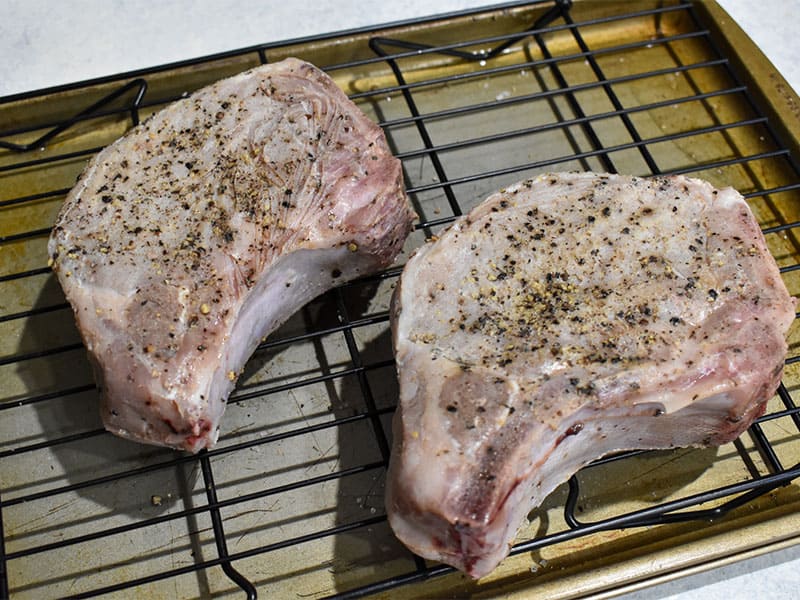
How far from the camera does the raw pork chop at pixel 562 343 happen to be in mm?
2141

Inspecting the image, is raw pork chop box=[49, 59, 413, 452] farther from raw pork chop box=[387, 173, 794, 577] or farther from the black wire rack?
raw pork chop box=[387, 173, 794, 577]

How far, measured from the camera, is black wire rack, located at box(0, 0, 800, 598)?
97.0 inches

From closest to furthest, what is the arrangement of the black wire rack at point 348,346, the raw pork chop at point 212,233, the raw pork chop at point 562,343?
1. the raw pork chop at point 562,343
2. the raw pork chop at point 212,233
3. the black wire rack at point 348,346

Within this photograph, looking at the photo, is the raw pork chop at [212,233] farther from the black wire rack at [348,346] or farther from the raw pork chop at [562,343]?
the raw pork chop at [562,343]

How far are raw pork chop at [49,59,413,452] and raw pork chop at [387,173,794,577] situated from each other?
0.35 metres

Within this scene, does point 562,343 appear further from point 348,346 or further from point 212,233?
point 212,233

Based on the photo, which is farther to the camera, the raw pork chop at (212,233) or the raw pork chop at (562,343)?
the raw pork chop at (212,233)

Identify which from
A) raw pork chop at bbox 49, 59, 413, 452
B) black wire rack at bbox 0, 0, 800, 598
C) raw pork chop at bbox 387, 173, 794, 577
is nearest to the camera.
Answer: raw pork chop at bbox 387, 173, 794, 577

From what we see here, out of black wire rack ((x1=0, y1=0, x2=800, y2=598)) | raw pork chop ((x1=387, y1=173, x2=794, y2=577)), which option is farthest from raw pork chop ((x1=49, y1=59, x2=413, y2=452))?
raw pork chop ((x1=387, y1=173, x2=794, y2=577))

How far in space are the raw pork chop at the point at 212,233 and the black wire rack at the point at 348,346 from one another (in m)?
0.23

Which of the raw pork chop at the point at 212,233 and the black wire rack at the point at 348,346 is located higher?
the raw pork chop at the point at 212,233

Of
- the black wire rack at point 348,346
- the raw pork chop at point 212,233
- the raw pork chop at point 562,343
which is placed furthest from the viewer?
the black wire rack at point 348,346

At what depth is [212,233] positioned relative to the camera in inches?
97.7

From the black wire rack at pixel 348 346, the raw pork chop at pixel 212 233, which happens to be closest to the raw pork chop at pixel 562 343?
the black wire rack at pixel 348 346
